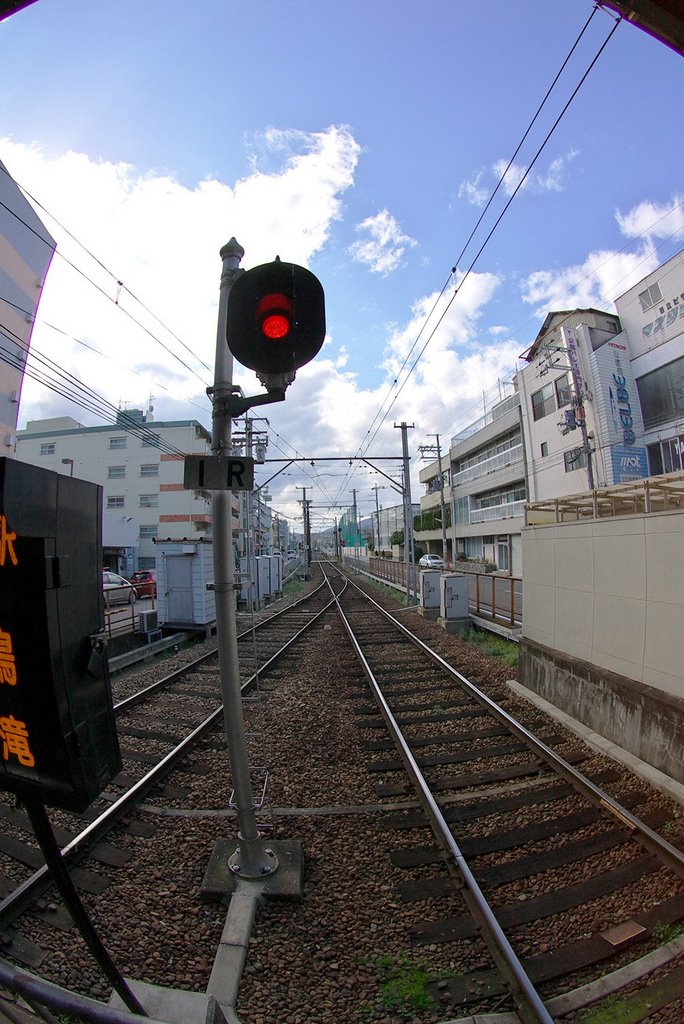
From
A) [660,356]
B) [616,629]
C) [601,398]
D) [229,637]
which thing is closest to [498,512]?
[601,398]

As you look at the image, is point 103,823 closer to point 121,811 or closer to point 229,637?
point 121,811

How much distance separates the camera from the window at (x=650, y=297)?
24.6 metres

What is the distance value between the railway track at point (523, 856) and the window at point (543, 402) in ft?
95.3

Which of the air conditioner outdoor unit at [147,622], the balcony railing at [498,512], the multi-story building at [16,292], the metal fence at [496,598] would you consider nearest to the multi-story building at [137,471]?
the multi-story building at [16,292]

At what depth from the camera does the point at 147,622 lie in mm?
12461

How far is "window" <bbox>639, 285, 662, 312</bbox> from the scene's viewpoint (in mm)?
24641

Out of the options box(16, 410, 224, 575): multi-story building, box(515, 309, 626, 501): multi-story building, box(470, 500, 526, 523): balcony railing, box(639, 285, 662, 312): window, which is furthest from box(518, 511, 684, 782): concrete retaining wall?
box(16, 410, 224, 575): multi-story building

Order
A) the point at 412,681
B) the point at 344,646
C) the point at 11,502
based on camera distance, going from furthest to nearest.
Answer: the point at 344,646, the point at 412,681, the point at 11,502

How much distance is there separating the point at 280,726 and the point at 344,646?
576cm

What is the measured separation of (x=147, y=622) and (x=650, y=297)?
28595mm

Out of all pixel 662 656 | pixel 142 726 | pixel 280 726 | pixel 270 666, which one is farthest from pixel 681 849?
pixel 270 666

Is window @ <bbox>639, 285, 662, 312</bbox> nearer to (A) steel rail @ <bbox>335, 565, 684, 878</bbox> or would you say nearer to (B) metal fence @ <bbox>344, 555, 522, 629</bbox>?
(B) metal fence @ <bbox>344, 555, 522, 629</bbox>

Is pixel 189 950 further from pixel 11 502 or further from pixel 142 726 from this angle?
pixel 142 726

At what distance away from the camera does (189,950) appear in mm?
→ 2691
